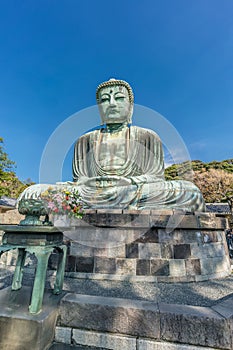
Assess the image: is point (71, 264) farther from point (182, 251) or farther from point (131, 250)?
point (182, 251)

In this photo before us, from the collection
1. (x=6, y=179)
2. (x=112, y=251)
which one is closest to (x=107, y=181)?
(x=112, y=251)

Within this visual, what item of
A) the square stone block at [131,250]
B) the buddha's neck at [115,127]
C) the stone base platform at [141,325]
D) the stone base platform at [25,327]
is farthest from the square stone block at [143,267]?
the buddha's neck at [115,127]

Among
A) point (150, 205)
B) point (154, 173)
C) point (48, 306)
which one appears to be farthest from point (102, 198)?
point (48, 306)

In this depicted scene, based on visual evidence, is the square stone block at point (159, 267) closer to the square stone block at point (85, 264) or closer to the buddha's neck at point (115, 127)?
the square stone block at point (85, 264)

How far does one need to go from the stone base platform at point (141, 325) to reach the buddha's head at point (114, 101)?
5.65m

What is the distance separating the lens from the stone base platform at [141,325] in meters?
1.56

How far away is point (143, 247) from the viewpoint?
3.27m

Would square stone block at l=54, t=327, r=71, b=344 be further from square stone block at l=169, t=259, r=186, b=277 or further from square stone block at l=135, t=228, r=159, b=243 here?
square stone block at l=169, t=259, r=186, b=277

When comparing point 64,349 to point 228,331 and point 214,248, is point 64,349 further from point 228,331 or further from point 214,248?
point 214,248

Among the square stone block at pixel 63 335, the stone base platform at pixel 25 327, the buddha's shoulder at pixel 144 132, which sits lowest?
the square stone block at pixel 63 335

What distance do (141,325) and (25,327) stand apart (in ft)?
3.40

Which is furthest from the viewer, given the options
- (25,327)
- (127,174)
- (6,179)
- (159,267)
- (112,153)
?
(6,179)

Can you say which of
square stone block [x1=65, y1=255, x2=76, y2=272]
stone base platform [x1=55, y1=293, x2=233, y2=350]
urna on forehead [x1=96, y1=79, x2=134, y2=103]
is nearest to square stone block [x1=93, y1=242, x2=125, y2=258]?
square stone block [x1=65, y1=255, x2=76, y2=272]

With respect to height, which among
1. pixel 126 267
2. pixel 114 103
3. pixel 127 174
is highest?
pixel 114 103
